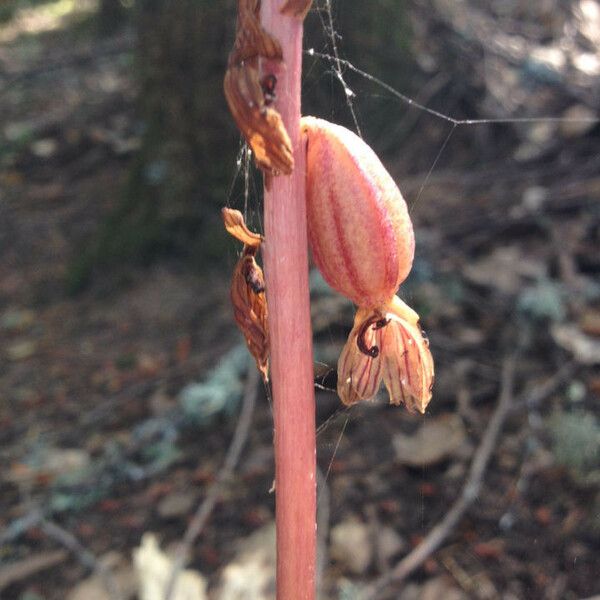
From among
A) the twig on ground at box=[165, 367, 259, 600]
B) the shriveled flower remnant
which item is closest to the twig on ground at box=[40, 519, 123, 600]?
the twig on ground at box=[165, 367, 259, 600]

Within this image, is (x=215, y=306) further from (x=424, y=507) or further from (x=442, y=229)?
(x=424, y=507)

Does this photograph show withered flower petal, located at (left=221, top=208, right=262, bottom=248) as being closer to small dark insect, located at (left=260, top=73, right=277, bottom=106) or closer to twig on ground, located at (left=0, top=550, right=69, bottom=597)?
small dark insect, located at (left=260, top=73, right=277, bottom=106)

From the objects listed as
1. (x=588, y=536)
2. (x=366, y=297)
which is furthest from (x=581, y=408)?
(x=366, y=297)

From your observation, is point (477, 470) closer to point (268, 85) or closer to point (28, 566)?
point (28, 566)

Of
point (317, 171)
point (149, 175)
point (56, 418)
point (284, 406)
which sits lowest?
point (56, 418)

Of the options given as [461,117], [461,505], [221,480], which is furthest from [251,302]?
[461,117]

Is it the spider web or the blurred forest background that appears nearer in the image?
the blurred forest background

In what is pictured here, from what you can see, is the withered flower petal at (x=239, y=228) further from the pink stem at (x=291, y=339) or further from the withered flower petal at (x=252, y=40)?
the withered flower petal at (x=252, y=40)

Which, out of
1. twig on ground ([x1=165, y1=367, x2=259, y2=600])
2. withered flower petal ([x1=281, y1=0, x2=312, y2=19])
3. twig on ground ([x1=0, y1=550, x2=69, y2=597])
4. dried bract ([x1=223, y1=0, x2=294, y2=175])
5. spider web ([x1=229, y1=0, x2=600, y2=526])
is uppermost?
withered flower petal ([x1=281, y1=0, x2=312, y2=19])
